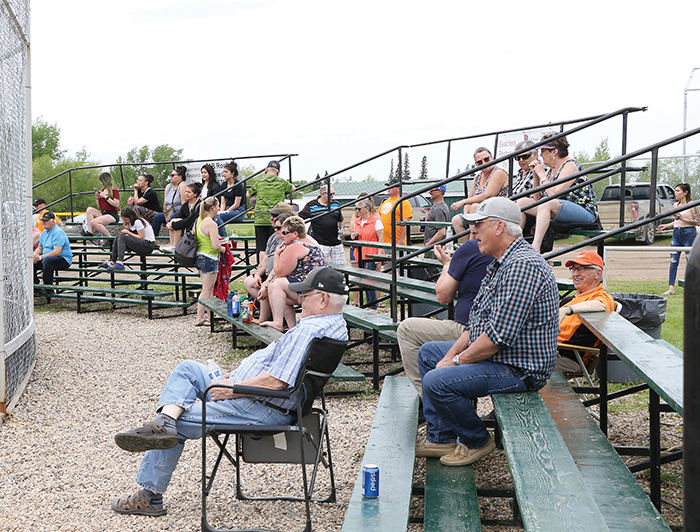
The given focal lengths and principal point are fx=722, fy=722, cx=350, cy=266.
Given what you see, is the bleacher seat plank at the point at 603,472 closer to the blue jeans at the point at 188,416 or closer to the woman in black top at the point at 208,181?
the blue jeans at the point at 188,416

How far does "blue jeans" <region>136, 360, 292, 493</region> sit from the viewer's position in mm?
4078

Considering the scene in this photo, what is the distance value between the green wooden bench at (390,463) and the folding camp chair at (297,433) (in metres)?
0.39

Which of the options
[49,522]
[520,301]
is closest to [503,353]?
[520,301]

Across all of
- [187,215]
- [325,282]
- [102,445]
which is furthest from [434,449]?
[187,215]

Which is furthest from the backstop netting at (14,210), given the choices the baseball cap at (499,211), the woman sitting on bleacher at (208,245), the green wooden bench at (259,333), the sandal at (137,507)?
the baseball cap at (499,211)

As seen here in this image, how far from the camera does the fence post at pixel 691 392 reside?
83cm

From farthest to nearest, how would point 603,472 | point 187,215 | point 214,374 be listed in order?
point 187,215, point 214,374, point 603,472

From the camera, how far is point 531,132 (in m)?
9.59

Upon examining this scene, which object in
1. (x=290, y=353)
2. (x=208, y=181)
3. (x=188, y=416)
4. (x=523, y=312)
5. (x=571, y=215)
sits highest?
(x=208, y=181)

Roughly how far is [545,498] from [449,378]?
44.4 inches

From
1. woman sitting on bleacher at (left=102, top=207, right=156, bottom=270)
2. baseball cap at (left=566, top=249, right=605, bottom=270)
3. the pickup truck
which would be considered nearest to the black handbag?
woman sitting on bleacher at (left=102, top=207, right=156, bottom=270)

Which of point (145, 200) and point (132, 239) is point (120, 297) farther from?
point (145, 200)

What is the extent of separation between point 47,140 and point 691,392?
8830 cm

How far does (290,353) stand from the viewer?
158 inches
